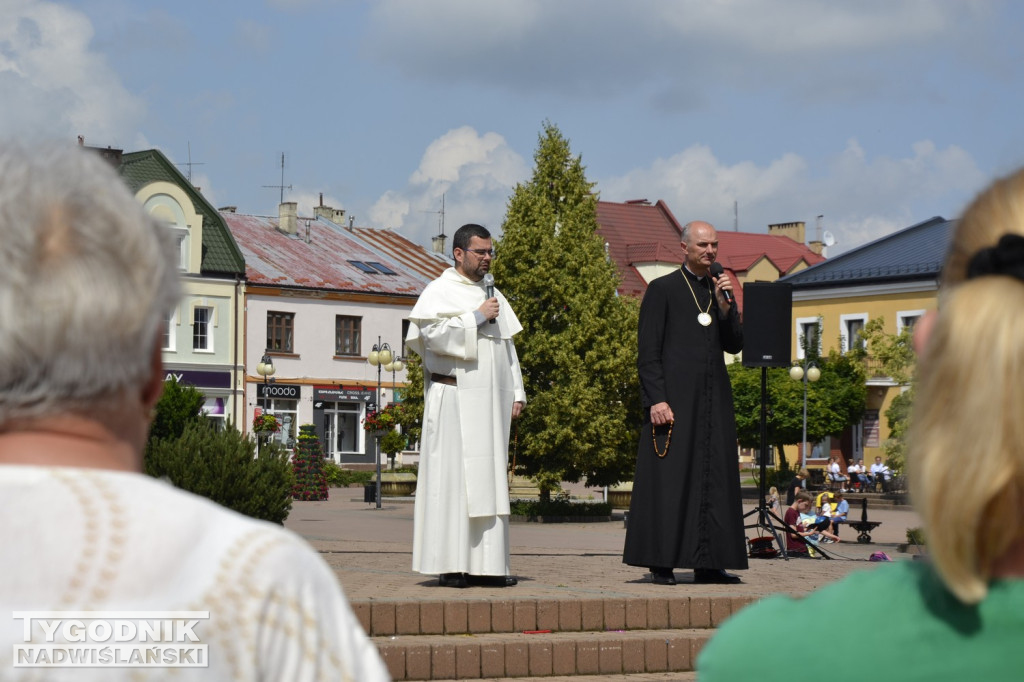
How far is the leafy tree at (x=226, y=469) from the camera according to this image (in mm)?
11000

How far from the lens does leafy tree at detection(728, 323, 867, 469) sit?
189 feet

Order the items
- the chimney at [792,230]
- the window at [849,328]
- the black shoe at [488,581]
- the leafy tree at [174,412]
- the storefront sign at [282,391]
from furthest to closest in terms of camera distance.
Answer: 1. the chimney at [792,230]
2. the window at [849,328]
3. the storefront sign at [282,391]
4. the leafy tree at [174,412]
5. the black shoe at [488,581]

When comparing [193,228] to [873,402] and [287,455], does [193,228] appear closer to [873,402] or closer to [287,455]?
[873,402]

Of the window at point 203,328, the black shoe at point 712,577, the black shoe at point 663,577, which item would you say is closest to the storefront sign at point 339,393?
the window at point 203,328

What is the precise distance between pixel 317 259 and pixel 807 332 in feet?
68.3

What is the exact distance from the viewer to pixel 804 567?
12.3 metres

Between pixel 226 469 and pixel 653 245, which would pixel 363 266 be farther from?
pixel 226 469

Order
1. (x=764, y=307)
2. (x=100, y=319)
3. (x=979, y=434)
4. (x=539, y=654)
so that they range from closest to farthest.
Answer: (x=979, y=434) → (x=100, y=319) → (x=539, y=654) → (x=764, y=307)

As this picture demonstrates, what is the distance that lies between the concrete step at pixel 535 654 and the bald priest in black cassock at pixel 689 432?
180 cm

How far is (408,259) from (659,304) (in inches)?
2405

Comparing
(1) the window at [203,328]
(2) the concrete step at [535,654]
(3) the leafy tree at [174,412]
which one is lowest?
(2) the concrete step at [535,654]

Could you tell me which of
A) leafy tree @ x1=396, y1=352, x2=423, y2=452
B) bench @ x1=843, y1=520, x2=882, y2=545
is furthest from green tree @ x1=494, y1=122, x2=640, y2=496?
bench @ x1=843, y1=520, x2=882, y2=545

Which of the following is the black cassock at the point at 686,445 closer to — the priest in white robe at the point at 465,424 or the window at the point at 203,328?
the priest in white robe at the point at 465,424

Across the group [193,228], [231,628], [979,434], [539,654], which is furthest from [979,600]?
[193,228]
